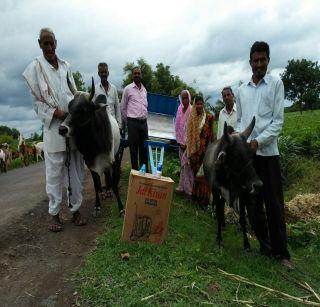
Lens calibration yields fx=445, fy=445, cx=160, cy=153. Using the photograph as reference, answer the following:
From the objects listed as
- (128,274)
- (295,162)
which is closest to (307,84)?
(295,162)

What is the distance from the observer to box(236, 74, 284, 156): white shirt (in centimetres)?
502

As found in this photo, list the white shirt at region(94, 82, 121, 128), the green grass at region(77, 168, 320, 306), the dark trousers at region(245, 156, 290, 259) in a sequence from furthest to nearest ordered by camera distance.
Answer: the white shirt at region(94, 82, 121, 128), the dark trousers at region(245, 156, 290, 259), the green grass at region(77, 168, 320, 306)

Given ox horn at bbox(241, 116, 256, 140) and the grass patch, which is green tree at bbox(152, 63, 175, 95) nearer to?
the grass patch

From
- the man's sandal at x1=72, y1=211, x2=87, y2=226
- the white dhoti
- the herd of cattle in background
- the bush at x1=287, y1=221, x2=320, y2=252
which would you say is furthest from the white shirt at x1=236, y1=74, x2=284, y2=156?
the herd of cattle in background

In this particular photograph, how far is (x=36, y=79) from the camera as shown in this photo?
593 cm

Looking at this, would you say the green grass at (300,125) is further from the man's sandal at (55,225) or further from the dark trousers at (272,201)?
the man's sandal at (55,225)

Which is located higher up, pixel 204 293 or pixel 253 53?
pixel 253 53

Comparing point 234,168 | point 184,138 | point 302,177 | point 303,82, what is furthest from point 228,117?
point 303,82

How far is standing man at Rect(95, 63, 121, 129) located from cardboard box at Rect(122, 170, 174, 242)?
3.15 meters

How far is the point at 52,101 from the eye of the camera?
19.6 ft

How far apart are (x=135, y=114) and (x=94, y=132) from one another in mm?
2298

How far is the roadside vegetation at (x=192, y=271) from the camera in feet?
13.6

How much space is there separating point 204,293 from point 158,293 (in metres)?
0.44

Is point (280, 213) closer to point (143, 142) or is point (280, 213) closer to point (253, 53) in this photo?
point (253, 53)
